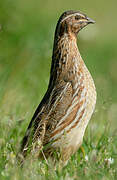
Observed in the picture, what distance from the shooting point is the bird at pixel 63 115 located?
5824 millimetres

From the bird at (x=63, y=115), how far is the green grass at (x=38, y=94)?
0.16 meters

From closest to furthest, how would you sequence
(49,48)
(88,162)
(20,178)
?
(20,178) → (88,162) → (49,48)

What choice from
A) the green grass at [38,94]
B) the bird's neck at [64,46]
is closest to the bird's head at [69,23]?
the bird's neck at [64,46]

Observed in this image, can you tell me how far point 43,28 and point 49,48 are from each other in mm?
5840

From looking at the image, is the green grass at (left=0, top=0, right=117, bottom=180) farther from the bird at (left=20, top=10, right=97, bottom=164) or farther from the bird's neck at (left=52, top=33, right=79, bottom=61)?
the bird's neck at (left=52, top=33, right=79, bottom=61)

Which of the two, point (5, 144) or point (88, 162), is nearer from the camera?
point (88, 162)

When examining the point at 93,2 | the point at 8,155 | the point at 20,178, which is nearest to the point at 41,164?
the point at 8,155

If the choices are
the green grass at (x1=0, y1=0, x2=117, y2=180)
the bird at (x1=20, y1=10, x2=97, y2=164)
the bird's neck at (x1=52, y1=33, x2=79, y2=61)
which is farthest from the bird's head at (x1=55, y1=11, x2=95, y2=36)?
the green grass at (x1=0, y1=0, x2=117, y2=180)

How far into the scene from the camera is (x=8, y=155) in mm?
5516

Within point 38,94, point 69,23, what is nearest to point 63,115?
point 69,23

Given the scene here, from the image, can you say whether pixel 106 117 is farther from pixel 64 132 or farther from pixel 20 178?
pixel 20 178

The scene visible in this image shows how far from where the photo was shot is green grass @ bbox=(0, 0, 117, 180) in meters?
5.19

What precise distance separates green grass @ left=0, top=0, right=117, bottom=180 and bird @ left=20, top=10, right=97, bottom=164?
16 cm

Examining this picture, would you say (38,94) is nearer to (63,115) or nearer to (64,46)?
(64,46)
